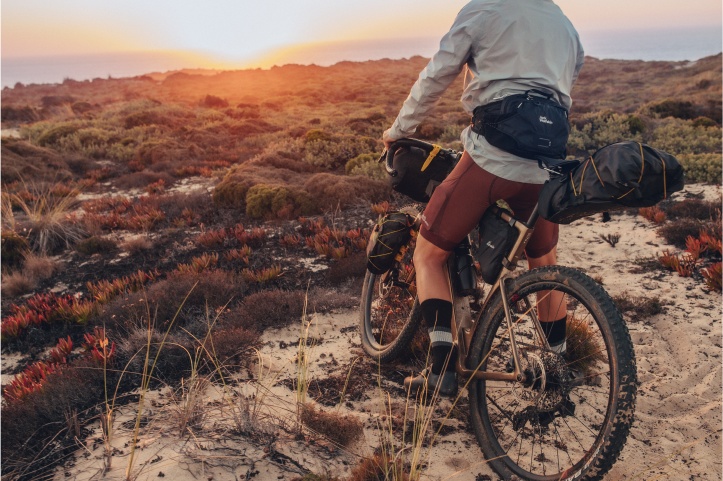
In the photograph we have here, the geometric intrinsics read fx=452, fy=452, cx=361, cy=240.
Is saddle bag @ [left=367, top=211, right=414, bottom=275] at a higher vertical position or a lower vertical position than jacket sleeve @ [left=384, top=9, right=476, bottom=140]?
lower

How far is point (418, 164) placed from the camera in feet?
10.2

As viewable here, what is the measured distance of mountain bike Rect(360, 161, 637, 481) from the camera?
6.55 ft

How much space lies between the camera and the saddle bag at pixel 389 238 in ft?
11.5

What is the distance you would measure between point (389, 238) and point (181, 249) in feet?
16.9

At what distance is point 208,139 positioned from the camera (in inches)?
744

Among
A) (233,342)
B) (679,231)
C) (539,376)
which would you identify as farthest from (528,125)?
(679,231)

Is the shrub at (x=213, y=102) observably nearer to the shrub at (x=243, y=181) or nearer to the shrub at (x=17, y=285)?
the shrub at (x=243, y=181)

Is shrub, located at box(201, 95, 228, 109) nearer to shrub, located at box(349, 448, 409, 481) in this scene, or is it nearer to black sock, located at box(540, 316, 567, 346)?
black sock, located at box(540, 316, 567, 346)

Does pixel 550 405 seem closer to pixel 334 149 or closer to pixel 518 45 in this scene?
pixel 518 45

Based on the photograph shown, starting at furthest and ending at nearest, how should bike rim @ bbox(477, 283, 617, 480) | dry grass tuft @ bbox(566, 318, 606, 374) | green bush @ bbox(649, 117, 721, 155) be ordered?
1. green bush @ bbox(649, 117, 721, 155)
2. dry grass tuft @ bbox(566, 318, 606, 374)
3. bike rim @ bbox(477, 283, 617, 480)

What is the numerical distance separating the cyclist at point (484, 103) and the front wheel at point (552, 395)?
318mm

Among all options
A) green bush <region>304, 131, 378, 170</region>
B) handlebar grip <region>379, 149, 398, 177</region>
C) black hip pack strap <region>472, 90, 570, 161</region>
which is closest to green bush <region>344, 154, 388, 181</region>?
green bush <region>304, 131, 378, 170</region>

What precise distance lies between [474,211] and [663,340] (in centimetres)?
280

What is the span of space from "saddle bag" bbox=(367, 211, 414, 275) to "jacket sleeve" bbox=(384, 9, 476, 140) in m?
0.91
